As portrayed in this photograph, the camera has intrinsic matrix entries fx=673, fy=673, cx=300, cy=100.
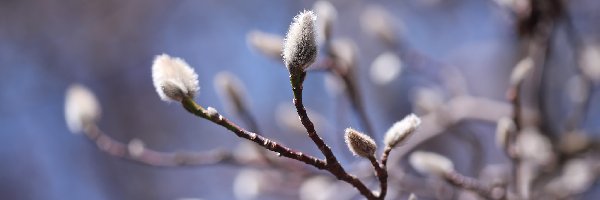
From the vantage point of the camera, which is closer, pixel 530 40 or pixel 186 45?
pixel 530 40

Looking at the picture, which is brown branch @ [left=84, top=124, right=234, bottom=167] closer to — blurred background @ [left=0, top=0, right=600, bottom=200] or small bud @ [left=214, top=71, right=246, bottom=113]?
small bud @ [left=214, top=71, right=246, bottom=113]

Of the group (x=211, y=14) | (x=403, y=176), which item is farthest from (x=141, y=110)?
(x=403, y=176)

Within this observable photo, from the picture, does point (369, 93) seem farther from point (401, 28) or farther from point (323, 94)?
point (401, 28)

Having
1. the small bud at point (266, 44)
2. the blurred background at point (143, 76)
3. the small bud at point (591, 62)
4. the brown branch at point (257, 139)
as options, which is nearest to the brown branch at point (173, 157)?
the small bud at point (266, 44)

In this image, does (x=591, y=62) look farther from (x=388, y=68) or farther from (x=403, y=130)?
(x=403, y=130)

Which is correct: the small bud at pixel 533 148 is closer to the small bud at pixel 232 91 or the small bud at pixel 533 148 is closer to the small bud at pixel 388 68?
the small bud at pixel 388 68

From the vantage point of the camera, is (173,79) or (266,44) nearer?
(173,79)

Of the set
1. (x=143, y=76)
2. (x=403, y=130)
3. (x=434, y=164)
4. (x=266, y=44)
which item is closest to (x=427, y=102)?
(x=266, y=44)
